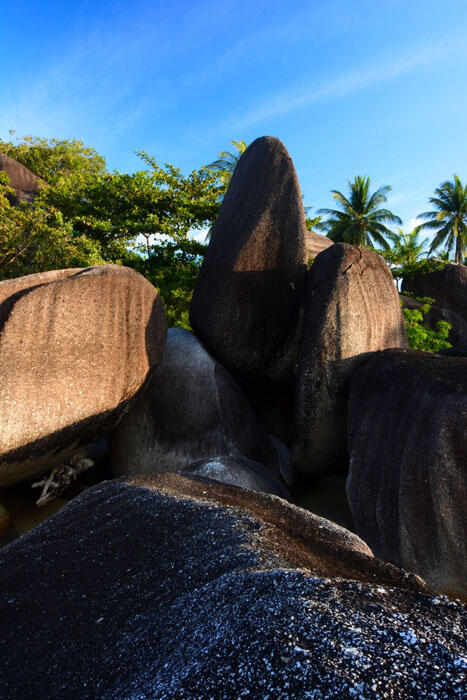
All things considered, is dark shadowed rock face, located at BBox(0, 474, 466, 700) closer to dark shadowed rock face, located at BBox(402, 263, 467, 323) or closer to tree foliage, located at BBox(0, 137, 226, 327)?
tree foliage, located at BBox(0, 137, 226, 327)

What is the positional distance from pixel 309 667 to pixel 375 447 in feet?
10.5

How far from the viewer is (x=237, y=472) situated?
4129 millimetres

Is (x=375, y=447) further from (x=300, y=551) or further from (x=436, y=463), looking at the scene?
(x=300, y=551)

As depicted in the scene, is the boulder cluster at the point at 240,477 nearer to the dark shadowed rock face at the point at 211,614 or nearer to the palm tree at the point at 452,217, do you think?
the dark shadowed rock face at the point at 211,614

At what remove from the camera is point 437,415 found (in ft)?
11.5

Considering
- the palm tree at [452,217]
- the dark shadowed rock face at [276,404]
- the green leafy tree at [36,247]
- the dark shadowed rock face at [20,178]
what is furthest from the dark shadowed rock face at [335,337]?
the palm tree at [452,217]

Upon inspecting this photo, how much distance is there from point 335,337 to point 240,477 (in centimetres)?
177

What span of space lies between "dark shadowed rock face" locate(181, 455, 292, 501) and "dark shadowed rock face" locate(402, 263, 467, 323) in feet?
33.7

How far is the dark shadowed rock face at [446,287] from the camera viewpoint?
13.0 meters

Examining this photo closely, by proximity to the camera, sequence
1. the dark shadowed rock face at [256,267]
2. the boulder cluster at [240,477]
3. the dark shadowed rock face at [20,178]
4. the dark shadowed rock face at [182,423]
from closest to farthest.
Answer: the boulder cluster at [240,477] → the dark shadowed rock face at [182,423] → the dark shadowed rock face at [256,267] → the dark shadowed rock face at [20,178]

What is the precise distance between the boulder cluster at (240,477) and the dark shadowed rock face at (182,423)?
0.02 meters

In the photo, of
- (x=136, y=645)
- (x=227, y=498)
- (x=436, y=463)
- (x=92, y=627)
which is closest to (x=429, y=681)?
(x=136, y=645)

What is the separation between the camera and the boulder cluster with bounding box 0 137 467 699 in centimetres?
100

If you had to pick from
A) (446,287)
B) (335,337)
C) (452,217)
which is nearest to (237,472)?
(335,337)
